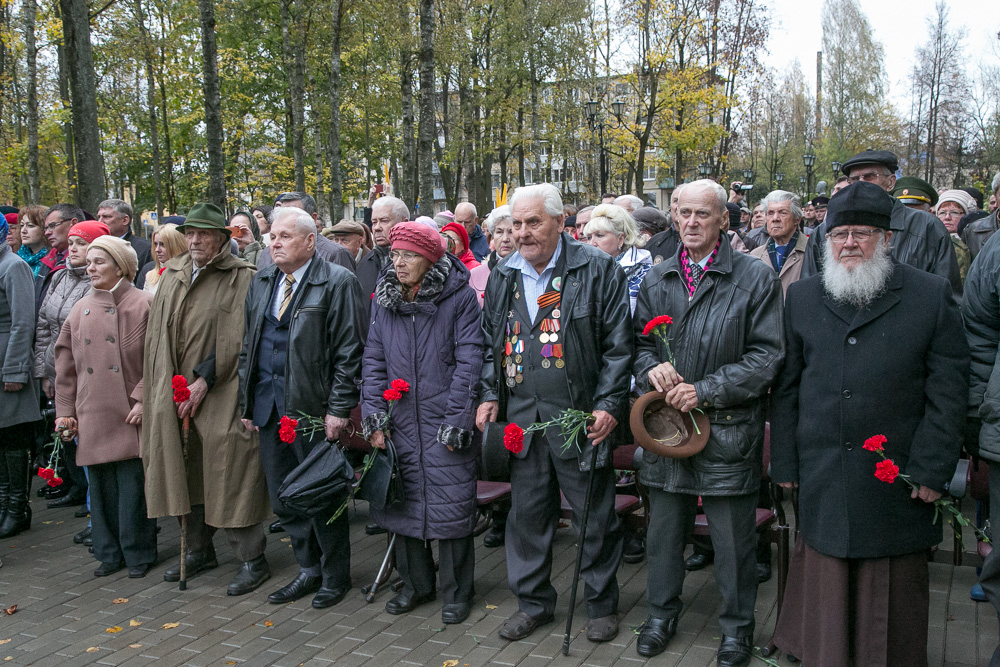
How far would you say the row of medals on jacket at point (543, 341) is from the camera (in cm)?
450

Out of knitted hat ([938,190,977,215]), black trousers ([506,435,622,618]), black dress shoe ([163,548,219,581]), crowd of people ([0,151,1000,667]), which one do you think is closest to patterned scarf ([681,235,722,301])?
crowd of people ([0,151,1000,667])

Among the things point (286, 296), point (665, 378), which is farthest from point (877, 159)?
point (286, 296)

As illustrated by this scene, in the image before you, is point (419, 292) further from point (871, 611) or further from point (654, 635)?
point (871, 611)

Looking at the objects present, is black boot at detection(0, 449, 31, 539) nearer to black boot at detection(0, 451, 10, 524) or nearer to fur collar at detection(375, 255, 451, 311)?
black boot at detection(0, 451, 10, 524)

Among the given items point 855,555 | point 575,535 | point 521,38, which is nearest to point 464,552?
point 575,535

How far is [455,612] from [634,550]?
4.73 ft

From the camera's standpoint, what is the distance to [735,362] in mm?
4129

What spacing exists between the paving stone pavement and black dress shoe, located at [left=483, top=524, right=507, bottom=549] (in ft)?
0.48

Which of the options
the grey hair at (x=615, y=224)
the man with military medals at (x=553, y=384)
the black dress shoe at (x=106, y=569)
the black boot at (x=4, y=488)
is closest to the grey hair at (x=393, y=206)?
the grey hair at (x=615, y=224)

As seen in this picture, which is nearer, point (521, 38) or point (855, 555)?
point (855, 555)

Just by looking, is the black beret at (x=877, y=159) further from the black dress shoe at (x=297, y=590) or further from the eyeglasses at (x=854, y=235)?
the black dress shoe at (x=297, y=590)

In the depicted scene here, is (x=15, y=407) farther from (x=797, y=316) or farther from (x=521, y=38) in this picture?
(x=521, y=38)

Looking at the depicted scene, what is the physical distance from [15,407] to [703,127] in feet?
87.9

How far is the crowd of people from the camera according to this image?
12.3ft
